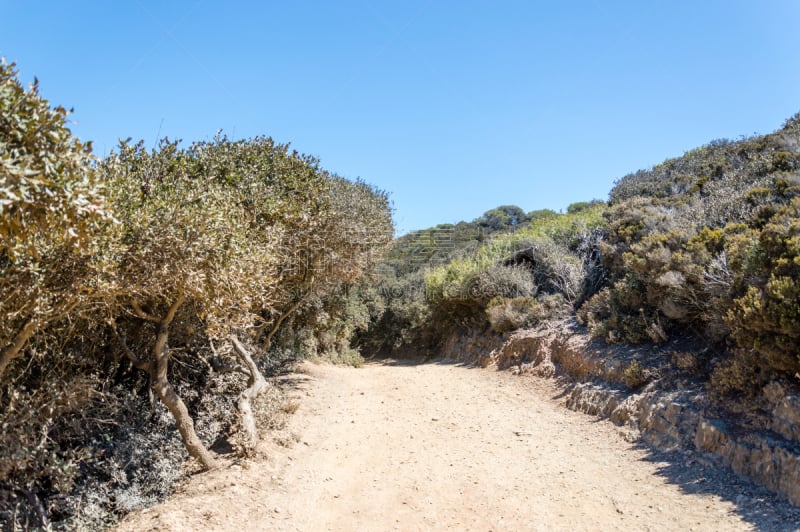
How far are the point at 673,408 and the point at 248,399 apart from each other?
6871mm

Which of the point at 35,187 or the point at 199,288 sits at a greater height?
the point at 35,187

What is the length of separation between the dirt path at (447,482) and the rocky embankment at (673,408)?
48cm

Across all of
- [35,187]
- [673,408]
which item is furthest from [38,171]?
[673,408]

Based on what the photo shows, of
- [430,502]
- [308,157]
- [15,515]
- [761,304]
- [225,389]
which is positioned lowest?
[430,502]

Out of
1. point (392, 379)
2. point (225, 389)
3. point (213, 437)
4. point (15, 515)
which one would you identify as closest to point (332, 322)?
point (392, 379)

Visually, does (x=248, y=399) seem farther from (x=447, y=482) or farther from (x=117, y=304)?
(x=447, y=482)

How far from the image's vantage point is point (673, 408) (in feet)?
24.2

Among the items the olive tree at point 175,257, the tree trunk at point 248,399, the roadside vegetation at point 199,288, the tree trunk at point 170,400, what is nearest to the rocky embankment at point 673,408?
the roadside vegetation at point 199,288

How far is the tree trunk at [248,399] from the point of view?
7.22 metres

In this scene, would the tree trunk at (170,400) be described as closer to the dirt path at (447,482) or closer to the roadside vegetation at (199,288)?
the roadside vegetation at (199,288)

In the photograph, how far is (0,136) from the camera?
3184 mm

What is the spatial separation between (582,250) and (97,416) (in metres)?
14.0

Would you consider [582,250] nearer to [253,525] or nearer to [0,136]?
[253,525]

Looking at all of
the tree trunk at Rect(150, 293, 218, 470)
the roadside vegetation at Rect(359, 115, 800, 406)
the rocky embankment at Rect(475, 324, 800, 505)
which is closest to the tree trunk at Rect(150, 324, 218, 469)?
the tree trunk at Rect(150, 293, 218, 470)
